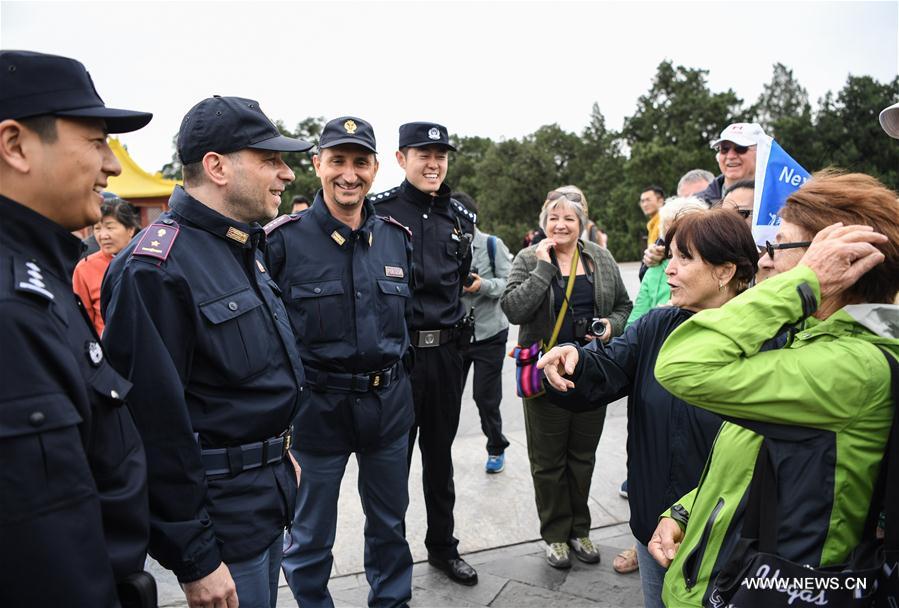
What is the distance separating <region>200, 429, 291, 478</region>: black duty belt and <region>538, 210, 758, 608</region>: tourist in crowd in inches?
37.8

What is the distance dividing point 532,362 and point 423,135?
1490 mm

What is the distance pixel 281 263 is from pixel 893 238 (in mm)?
2370

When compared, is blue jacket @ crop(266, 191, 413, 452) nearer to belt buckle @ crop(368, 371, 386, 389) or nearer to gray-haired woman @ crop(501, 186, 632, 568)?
belt buckle @ crop(368, 371, 386, 389)

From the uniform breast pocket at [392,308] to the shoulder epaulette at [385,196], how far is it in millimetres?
864

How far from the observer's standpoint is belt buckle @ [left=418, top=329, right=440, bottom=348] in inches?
140

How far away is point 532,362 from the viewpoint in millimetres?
3248

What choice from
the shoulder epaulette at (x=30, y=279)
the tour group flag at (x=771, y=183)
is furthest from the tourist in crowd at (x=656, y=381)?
the shoulder epaulette at (x=30, y=279)

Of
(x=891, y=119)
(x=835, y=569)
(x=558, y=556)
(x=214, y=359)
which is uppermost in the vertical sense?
(x=891, y=119)

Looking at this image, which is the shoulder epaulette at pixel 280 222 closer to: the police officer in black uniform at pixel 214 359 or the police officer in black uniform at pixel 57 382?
the police officer in black uniform at pixel 214 359

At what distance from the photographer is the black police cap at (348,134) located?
3.03 metres

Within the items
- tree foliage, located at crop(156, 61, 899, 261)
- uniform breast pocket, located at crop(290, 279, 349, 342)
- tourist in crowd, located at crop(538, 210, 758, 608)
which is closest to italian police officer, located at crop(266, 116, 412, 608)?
uniform breast pocket, located at crop(290, 279, 349, 342)

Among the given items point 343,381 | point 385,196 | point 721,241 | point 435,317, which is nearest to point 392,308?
point 343,381

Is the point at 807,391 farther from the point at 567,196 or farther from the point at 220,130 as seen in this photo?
the point at 567,196

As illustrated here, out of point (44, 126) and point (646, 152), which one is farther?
point (646, 152)
